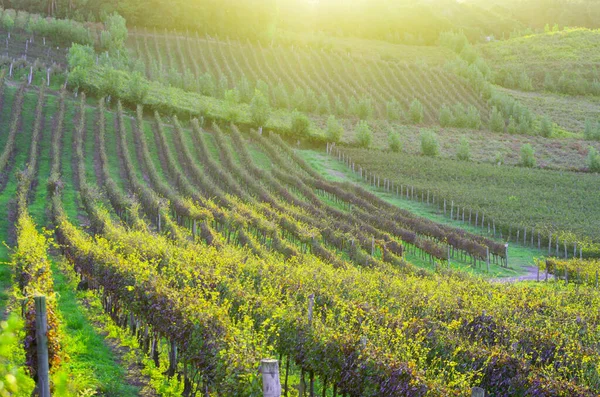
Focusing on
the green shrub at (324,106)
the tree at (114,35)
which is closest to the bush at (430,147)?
the green shrub at (324,106)

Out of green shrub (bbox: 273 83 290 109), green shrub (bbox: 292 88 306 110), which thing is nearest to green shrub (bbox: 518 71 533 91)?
green shrub (bbox: 292 88 306 110)

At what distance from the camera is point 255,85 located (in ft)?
361

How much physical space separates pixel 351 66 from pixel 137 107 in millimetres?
55416

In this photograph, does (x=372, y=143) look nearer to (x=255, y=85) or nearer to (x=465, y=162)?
(x=465, y=162)

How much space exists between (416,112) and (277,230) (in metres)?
64.0

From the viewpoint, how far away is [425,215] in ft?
200

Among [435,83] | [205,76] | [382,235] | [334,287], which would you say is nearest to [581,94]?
[435,83]

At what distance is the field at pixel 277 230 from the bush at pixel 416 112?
700 mm

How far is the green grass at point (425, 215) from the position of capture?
47.4 meters

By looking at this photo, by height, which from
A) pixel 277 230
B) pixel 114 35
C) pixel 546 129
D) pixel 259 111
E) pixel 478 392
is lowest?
pixel 277 230

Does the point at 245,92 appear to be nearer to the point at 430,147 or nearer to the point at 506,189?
the point at 430,147

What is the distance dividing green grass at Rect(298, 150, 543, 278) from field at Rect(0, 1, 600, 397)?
0.30 metres

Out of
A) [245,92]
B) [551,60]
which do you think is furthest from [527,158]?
[551,60]

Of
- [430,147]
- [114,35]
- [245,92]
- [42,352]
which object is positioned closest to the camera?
[42,352]
